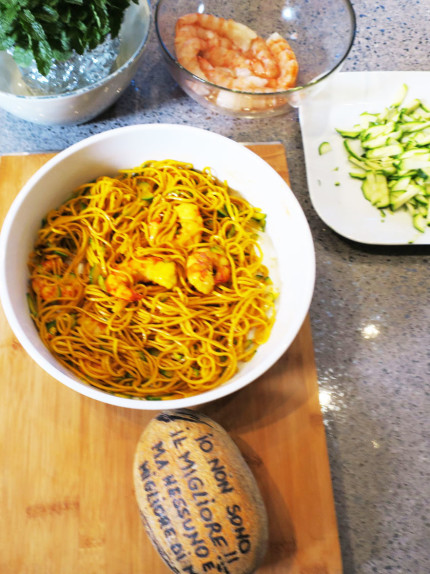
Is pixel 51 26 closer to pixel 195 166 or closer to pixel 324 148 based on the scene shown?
pixel 195 166

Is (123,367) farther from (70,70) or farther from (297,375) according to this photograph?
(70,70)

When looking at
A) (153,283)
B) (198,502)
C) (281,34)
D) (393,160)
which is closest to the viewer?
(198,502)

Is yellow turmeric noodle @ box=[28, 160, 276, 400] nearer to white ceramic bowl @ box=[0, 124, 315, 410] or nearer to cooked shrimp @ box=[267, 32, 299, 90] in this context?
white ceramic bowl @ box=[0, 124, 315, 410]

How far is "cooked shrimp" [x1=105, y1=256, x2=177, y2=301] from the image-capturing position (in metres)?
0.86

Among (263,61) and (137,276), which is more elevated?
(263,61)

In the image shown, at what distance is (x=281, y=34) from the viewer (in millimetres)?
1280

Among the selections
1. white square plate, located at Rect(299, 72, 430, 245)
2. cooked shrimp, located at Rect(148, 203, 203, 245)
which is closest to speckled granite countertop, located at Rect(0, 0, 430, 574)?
white square plate, located at Rect(299, 72, 430, 245)

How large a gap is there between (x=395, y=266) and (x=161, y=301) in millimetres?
585

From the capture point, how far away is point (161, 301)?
89 centimetres

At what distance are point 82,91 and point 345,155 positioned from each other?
0.65 meters

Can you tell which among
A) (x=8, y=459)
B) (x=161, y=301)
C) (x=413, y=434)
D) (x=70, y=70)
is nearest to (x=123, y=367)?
(x=161, y=301)

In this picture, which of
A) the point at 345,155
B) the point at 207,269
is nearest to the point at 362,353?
the point at 207,269

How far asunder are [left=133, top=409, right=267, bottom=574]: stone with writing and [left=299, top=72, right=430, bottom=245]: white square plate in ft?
1.95

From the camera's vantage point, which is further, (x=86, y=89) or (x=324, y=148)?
(x=324, y=148)
